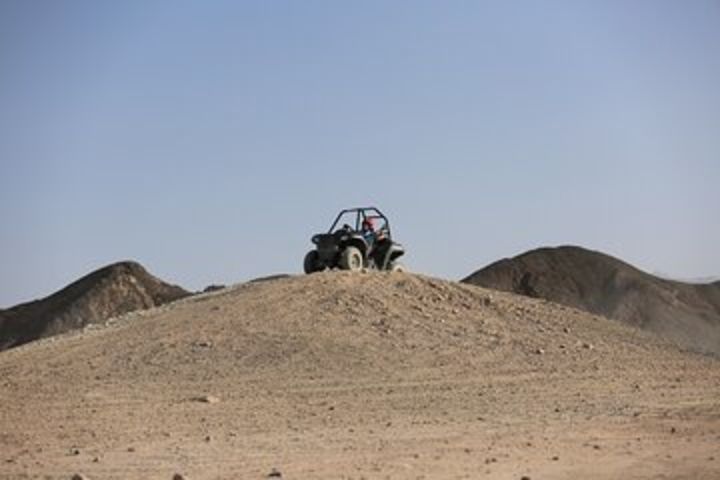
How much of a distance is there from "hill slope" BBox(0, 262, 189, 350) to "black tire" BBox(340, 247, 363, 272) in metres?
16.5

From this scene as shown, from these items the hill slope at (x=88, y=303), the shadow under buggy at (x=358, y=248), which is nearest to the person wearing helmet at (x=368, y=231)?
the shadow under buggy at (x=358, y=248)

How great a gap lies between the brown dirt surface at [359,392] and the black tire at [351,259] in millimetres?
1262

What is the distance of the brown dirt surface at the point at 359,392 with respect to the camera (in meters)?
12.3

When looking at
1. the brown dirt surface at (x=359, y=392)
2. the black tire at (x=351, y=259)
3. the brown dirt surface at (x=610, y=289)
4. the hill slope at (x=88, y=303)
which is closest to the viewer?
the brown dirt surface at (x=359, y=392)

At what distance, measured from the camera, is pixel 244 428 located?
15.1m

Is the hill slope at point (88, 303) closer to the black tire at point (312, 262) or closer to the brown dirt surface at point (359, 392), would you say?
the black tire at point (312, 262)

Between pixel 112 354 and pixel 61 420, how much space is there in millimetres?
5787

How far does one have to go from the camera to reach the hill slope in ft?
139

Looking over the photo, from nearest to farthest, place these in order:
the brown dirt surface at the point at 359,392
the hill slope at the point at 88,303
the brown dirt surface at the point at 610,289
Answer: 1. the brown dirt surface at the point at 359,392
2. the hill slope at the point at 88,303
3. the brown dirt surface at the point at 610,289

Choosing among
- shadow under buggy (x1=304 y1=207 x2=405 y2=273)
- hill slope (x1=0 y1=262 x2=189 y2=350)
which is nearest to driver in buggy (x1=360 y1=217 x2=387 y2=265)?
shadow under buggy (x1=304 y1=207 x2=405 y2=273)

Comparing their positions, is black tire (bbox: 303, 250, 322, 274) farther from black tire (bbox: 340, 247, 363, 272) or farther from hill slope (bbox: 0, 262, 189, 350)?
hill slope (bbox: 0, 262, 189, 350)

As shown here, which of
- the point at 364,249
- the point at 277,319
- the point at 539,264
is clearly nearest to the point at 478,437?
the point at 277,319

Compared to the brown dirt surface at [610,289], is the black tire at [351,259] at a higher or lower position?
lower

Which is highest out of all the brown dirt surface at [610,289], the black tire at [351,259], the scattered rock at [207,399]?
the brown dirt surface at [610,289]
